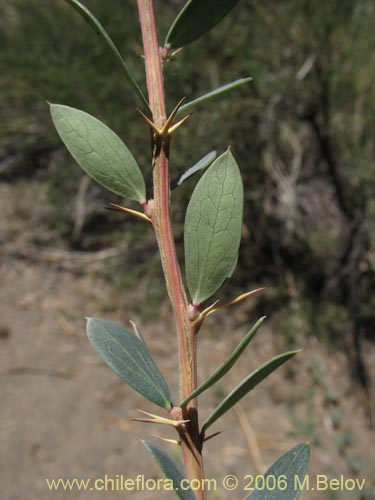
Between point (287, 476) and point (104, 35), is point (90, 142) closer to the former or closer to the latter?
point (104, 35)

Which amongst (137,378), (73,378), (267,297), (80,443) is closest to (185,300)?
(137,378)

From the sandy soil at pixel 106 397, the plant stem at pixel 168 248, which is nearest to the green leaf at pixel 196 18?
the plant stem at pixel 168 248

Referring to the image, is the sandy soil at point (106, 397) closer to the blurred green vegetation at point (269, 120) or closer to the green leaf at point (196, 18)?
the blurred green vegetation at point (269, 120)

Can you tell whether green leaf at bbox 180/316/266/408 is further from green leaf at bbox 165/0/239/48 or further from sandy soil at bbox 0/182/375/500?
sandy soil at bbox 0/182/375/500

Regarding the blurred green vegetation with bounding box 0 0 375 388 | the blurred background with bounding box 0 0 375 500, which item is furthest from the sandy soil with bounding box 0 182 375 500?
the blurred green vegetation with bounding box 0 0 375 388

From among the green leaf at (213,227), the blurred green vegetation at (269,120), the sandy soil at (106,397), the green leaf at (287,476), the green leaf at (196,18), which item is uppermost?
the blurred green vegetation at (269,120)
